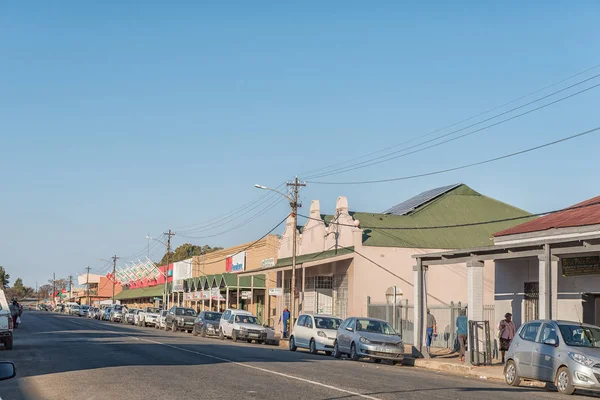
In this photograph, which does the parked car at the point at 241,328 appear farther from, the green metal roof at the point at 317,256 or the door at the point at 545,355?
the door at the point at 545,355

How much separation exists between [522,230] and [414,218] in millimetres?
16891

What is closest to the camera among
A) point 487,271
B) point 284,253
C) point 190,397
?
point 190,397

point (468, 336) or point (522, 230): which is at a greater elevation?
point (522, 230)

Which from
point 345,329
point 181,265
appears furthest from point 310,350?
point 181,265

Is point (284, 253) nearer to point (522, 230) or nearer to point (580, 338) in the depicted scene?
point (522, 230)

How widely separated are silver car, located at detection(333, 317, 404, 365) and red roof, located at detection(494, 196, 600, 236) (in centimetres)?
604

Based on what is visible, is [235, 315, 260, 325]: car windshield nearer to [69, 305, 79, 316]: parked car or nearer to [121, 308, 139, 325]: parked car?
[121, 308, 139, 325]: parked car

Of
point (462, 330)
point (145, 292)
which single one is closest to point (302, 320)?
point (462, 330)

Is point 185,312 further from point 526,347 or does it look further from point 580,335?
point 580,335

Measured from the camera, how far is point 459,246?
44.1 metres

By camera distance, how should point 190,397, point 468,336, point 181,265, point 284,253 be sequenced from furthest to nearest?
point 181,265, point 284,253, point 468,336, point 190,397

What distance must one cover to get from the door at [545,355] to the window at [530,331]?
0.83 feet

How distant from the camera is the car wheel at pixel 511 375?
19.7 m

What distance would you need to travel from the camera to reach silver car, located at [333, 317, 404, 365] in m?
26.4
